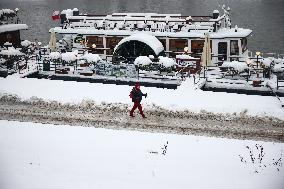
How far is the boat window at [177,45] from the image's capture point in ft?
83.1

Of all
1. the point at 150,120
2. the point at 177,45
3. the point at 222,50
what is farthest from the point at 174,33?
the point at 150,120

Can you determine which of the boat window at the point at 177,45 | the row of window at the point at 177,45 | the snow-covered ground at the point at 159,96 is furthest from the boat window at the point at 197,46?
the snow-covered ground at the point at 159,96

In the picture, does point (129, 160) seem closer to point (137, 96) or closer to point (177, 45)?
point (137, 96)

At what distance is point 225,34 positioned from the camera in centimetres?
2409

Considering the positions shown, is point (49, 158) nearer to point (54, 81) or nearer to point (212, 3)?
point (54, 81)

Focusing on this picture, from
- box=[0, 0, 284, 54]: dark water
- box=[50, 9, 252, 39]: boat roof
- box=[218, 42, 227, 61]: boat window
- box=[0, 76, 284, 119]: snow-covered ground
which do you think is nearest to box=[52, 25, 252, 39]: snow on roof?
box=[50, 9, 252, 39]: boat roof

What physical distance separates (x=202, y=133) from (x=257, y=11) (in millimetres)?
65294

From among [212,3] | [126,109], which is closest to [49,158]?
[126,109]

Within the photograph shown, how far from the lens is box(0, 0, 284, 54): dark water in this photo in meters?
48.7

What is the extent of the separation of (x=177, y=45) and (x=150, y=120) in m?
9.34

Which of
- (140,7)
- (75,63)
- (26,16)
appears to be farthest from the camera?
(140,7)

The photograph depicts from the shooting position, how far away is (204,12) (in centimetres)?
7400

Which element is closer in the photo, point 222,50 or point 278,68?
point 278,68

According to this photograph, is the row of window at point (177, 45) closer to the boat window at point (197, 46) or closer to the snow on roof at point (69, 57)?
the boat window at point (197, 46)
